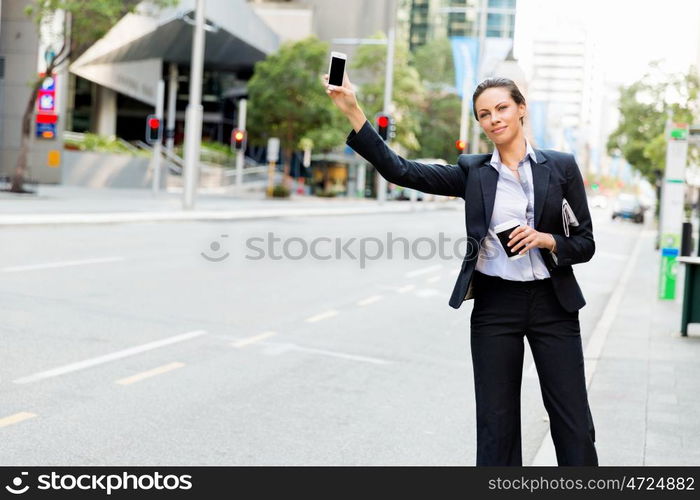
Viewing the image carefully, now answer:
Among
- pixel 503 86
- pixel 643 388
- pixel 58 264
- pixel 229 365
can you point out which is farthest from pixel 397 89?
pixel 503 86

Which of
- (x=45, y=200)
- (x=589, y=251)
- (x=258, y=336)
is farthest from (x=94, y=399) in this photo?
(x=45, y=200)

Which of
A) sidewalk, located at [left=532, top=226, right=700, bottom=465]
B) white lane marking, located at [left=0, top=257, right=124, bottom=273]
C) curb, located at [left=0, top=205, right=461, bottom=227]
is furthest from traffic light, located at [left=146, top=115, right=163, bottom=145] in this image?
sidewalk, located at [left=532, top=226, right=700, bottom=465]

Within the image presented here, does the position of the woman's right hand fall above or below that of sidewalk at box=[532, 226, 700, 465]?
above

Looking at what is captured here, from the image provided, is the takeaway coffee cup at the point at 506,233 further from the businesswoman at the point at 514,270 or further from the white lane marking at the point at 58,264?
the white lane marking at the point at 58,264

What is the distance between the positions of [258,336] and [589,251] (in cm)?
565

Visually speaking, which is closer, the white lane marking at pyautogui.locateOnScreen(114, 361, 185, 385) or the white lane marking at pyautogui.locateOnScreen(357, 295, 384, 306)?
the white lane marking at pyautogui.locateOnScreen(114, 361, 185, 385)

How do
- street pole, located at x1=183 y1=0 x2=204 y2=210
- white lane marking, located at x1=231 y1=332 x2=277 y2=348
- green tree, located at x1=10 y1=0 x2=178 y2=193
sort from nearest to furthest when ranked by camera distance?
1. white lane marking, located at x1=231 y1=332 x2=277 y2=348
2. green tree, located at x1=10 y1=0 x2=178 y2=193
3. street pole, located at x1=183 y1=0 x2=204 y2=210

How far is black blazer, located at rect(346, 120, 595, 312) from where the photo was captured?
3.47 m

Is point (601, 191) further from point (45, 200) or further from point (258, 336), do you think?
point (258, 336)

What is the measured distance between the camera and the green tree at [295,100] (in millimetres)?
57625

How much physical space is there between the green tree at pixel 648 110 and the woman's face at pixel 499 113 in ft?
102

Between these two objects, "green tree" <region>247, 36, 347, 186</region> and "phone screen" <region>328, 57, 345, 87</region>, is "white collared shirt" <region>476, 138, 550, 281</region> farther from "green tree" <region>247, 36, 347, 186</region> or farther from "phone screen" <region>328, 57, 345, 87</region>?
"green tree" <region>247, 36, 347, 186</region>

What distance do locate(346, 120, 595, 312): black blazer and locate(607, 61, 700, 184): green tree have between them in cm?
3109

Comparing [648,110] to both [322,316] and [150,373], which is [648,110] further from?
[150,373]
